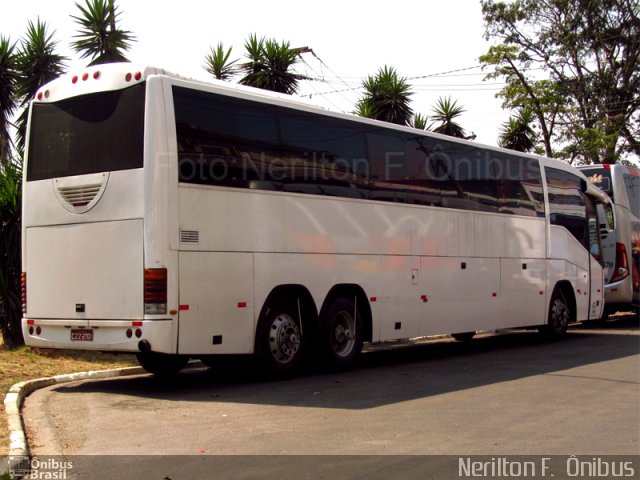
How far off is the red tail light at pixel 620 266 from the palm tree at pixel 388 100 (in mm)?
6676

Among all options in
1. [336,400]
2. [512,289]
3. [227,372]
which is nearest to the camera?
[336,400]

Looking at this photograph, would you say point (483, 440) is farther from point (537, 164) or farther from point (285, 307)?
point (537, 164)

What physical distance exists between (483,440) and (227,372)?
5.72m

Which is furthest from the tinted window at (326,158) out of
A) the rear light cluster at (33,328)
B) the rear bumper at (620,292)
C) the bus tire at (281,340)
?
the rear bumper at (620,292)

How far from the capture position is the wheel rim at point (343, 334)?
1156 cm

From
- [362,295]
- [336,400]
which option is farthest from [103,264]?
[362,295]

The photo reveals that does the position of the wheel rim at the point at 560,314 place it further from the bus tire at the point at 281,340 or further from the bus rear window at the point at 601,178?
the bus tire at the point at 281,340

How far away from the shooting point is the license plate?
954cm

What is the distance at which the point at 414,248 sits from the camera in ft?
42.9

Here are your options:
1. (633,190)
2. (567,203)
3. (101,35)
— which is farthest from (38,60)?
(633,190)

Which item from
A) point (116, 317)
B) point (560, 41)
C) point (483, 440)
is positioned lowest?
point (483, 440)

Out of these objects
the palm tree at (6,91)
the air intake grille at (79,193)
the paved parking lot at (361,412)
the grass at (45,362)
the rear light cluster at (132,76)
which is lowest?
the paved parking lot at (361,412)

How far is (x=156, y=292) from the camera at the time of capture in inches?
355

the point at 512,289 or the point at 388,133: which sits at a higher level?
the point at 388,133
